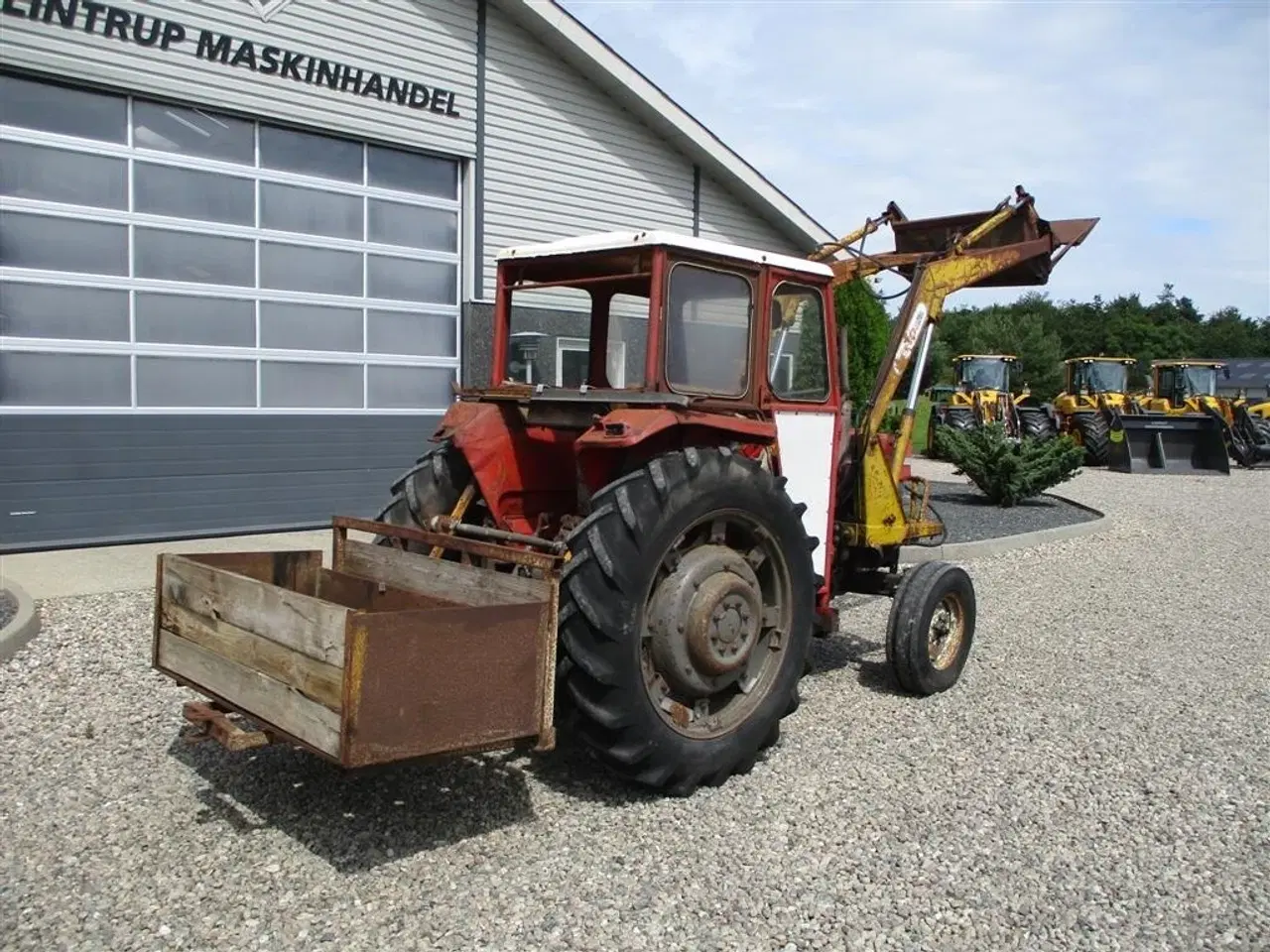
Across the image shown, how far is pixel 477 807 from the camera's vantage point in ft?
14.0

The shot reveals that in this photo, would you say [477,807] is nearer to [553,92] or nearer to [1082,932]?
[1082,932]

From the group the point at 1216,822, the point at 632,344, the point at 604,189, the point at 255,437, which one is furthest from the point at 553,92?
the point at 1216,822

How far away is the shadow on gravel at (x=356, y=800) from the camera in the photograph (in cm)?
396

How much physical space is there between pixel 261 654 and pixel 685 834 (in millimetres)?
1677

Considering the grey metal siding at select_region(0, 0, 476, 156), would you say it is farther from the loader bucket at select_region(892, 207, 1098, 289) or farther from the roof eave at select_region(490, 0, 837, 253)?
the loader bucket at select_region(892, 207, 1098, 289)

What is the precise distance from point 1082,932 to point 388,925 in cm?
218

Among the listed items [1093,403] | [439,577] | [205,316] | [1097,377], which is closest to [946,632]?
[439,577]

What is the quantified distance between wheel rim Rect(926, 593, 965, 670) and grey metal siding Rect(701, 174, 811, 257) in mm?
8212

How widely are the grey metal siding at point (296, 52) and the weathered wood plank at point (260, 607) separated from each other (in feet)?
20.8

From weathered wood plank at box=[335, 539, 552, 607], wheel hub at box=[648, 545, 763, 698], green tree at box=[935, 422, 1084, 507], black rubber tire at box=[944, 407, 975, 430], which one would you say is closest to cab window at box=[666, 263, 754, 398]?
wheel hub at box=[648, 545, 763, 698]

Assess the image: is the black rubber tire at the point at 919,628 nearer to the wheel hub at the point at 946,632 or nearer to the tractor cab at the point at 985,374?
the wheel hub at the point at 946,632

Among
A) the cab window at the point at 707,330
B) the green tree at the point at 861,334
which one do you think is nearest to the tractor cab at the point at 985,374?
the green tree at the point at 861,334

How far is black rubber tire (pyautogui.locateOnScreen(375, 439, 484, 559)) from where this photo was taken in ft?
16.9

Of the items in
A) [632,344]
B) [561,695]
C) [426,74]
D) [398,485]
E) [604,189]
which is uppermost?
[426,74]
